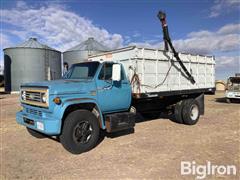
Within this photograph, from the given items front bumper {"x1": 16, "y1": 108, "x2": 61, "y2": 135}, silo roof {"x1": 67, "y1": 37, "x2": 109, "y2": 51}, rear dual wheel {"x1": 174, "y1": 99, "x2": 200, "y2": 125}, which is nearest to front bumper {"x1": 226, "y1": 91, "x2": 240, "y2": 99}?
rear dual wheel {"x1": 174, "y1": 99, "x2": 200, "y2": 125}

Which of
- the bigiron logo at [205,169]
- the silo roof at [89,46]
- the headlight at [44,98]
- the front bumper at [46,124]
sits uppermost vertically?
the silo roof at [89,46]

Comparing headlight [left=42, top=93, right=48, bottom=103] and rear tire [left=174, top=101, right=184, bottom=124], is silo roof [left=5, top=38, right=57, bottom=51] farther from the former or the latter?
headlight [left=42, top=93, right=48, bottom=103]

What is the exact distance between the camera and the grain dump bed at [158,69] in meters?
7.15

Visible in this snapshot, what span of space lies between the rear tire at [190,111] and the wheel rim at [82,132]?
14.4ft

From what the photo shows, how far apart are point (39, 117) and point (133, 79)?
3092 mm

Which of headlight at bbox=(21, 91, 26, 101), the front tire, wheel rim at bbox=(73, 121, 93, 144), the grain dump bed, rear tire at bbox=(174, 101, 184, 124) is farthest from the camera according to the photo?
rear tire at bbox=(174, 101, 184, 124)

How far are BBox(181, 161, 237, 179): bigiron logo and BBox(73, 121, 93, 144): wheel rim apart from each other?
7.85 feet

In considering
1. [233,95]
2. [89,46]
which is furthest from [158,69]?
[89,46]

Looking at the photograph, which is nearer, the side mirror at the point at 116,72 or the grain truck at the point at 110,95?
the grain truck at the point at 110,95

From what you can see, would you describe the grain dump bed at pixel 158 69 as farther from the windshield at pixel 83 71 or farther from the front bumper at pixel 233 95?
the front bumper at pixel 233 95

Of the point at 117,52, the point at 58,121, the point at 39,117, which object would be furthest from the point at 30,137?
the point at 117,52

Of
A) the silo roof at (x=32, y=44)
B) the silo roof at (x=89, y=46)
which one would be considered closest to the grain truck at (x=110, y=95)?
the silo roof at (x=89, y=46)

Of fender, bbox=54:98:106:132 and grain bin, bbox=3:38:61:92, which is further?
grain bin, bbox=3:38:61:92

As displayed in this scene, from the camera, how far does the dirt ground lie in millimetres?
4539
